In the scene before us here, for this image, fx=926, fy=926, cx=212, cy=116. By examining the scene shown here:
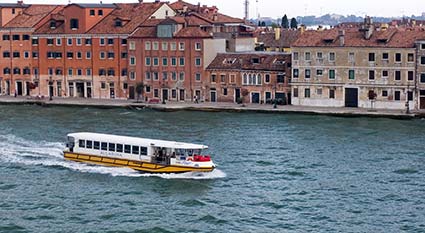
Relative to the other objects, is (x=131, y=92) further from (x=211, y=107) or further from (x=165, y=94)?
(x=211, y=107)

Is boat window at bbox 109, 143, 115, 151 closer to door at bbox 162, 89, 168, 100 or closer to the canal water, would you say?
the canal water

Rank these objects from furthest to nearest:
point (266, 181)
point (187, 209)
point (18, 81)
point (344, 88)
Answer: point (18, 81) → point (344, 88) → point (266, 181) → point (187, 209)

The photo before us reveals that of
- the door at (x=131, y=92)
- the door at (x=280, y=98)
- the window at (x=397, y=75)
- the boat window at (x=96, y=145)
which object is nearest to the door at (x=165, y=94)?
the door at (x=131, y=92)

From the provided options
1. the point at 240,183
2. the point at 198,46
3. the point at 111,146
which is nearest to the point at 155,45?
the point at 198,46

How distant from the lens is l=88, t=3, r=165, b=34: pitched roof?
76894mm

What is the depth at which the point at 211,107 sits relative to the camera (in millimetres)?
68062

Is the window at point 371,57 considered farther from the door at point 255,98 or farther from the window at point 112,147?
the window at point 112,147

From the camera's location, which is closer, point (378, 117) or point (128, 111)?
point (378, 117)

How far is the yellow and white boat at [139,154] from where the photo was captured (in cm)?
4294

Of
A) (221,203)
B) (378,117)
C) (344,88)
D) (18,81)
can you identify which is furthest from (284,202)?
(18,81)

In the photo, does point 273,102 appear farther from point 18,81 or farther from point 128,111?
point 18,81

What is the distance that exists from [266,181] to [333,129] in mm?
16698

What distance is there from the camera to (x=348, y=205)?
3666cm

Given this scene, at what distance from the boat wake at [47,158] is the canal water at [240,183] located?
6 centimetres
